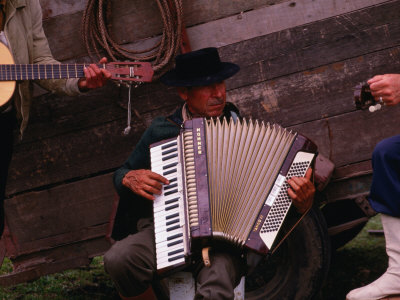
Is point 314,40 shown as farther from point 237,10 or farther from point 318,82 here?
point 237,10

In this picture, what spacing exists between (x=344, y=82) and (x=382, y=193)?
109 cm

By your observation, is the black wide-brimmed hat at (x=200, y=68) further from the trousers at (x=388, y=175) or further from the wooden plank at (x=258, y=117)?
the trousers at (x=388, y=175)

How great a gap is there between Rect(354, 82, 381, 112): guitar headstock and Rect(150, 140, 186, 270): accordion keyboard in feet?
3.12

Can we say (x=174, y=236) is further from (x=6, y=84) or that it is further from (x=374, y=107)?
(x=6, y=84)

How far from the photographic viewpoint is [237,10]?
4023 mm

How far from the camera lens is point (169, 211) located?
10.5ft

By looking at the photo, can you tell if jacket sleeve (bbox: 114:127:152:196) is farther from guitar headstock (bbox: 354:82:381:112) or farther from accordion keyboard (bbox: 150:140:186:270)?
guitar headstock (bbox: 354:82:381:112)

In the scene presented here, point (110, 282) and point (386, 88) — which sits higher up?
point (386, 88)

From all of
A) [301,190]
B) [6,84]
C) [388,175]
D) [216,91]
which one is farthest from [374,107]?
[6,84]

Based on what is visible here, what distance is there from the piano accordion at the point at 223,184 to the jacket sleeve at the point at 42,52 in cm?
90

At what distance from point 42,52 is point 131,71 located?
591 mm

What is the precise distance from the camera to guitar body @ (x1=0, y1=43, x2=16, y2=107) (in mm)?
3703

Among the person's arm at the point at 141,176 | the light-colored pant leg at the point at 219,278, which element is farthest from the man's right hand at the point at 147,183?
the light-colored pant leg at the point at 219,278

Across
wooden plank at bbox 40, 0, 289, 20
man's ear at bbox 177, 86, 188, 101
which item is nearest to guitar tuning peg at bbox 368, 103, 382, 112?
man's ear at bbox 177, 86, 188, 101
